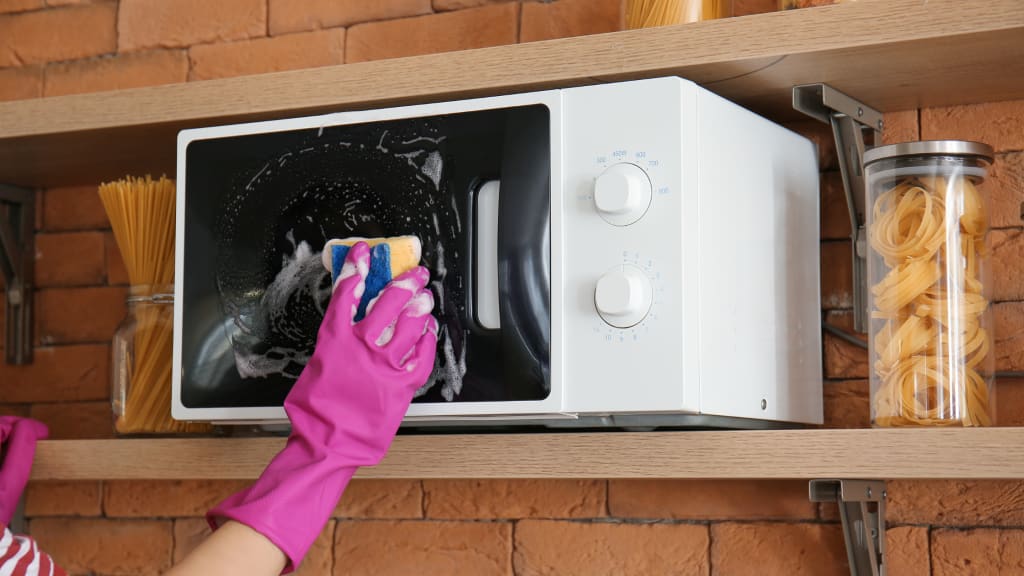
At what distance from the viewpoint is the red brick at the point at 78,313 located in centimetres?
167

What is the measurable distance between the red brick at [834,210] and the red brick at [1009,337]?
7.1 inches

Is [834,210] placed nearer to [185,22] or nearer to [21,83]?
[185,22]

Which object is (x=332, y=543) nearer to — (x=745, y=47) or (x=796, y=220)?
(x=796, y=220)

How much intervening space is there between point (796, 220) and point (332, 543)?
28.2 inches

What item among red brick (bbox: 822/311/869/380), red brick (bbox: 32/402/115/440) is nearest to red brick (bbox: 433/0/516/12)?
red brick (bbox: 822/311/869/380)

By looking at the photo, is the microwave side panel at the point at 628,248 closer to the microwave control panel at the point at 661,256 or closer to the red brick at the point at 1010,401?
the microwave control panel at the point at 661,256

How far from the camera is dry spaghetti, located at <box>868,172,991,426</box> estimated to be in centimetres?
105

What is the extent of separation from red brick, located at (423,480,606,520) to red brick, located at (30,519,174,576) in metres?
0.40

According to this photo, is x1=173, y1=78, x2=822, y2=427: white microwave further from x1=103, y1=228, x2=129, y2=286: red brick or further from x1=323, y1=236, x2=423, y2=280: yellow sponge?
x1=103, y1=228, x2=129, y2=286: red brick

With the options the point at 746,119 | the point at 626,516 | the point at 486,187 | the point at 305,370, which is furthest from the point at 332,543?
the point at 746,119

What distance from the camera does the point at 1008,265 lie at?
4.12 ft

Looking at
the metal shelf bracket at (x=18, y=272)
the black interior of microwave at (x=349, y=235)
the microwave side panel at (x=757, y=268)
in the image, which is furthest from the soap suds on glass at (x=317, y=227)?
the metal shelf bracket at (x=18, y=272)

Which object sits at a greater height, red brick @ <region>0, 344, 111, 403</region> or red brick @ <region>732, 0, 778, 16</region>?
red brick @ <region>732, 0, 778, 16</region>

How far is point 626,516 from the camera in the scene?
138 centimetres
